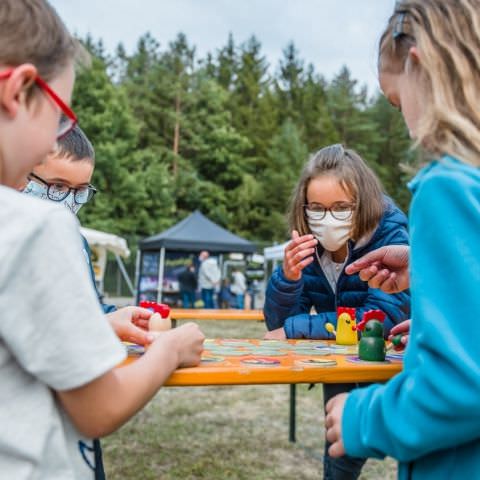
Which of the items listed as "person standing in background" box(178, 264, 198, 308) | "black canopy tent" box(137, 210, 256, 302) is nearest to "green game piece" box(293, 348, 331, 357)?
"black canopy tent" box(137, 210, 256, 302)

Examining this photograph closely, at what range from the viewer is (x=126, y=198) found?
25406mm

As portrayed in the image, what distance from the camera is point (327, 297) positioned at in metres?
2.18

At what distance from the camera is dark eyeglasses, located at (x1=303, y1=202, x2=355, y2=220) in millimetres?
1979

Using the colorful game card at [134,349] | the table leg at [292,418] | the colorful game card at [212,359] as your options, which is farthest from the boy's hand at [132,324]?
the table leg at [292,418]

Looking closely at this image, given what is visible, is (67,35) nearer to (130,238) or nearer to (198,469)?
(198,469)

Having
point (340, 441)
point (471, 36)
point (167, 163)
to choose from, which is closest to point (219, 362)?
point (340, 441)

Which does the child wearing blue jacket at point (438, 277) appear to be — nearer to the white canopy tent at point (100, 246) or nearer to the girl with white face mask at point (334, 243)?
the girl with white face mask at point (334, 243)

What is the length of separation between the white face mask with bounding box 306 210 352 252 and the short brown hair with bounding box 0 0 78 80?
1.25m

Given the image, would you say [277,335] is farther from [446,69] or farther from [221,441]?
[221,441]

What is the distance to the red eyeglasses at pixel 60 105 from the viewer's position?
0.80m

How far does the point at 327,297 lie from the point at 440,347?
4.67 feet

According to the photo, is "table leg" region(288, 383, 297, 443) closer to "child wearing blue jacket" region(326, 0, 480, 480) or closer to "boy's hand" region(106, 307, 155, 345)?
"boy's hand" region(106, 307, 155, 345)

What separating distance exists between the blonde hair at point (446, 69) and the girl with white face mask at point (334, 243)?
3.22 feet

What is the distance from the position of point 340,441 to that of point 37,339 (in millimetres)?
475
